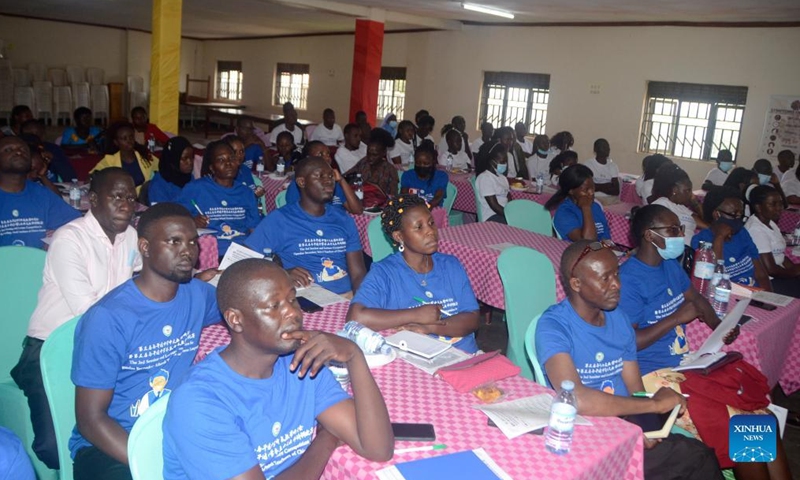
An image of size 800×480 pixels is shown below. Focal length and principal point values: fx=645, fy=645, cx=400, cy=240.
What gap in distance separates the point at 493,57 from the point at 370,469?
43.6ft

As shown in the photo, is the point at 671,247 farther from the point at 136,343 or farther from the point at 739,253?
the point at 136,343

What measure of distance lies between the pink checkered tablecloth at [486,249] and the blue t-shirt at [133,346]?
8.09ft

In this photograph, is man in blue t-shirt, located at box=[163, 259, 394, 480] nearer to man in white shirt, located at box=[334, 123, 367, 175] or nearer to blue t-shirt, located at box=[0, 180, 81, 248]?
blue t-shirt, located at box=[0, 180, 81, 248]

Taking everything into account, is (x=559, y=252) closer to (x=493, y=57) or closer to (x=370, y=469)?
(x=370, y=469)

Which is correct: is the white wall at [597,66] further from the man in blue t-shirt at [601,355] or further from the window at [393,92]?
the man in blue t-shirt at [601,355]

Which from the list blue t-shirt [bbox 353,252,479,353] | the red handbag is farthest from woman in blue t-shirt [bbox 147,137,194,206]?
the red handbag

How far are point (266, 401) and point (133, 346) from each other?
620mm

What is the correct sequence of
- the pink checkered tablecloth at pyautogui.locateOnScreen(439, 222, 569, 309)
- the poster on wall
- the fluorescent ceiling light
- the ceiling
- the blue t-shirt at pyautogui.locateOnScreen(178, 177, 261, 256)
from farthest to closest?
1. the fluorescent ceiling light
2. the poster on wall
3. the ceiling
4. the blue t-shirt at pyautogui.locateOnScreen(178, 177, 261, 256)
5. the pink checkered tablecloth at pyautogui.locateOnScreen(439, 222, 569, 309)

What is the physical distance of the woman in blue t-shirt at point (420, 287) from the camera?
2814mm

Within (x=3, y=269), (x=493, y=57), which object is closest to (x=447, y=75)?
(x=493, y=57)

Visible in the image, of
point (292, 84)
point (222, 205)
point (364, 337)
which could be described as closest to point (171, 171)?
point (222, 205)

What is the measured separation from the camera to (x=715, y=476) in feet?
7.82

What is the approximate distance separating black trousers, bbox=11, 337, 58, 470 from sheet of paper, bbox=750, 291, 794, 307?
11.9 feet

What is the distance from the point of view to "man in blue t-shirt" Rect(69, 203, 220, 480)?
77.4 inches
